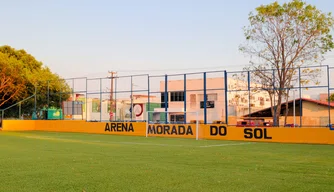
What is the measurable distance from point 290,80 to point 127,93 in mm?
12637

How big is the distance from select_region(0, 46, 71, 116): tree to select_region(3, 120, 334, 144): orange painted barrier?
3.31 m

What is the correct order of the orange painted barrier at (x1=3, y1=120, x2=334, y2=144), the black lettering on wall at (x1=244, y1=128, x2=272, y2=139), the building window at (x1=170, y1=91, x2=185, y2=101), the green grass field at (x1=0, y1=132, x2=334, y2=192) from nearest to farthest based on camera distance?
the green grass field at (x1=0, y1=132, x2=334, y2=192) < the orange painted barrier at (x1=3, y1=120, x2=334, y2=144) < the black lettering on wall at (x1=244, y1=128, x2=272, y2=139) < the building window at (x1=170, y1=91, x2=185, y2=101)

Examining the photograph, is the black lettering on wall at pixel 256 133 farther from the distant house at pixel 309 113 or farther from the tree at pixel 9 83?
the tree at pixel 9 83

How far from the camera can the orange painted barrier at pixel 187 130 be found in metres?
22.9

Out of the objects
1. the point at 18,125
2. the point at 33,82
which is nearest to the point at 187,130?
the point at 18,125

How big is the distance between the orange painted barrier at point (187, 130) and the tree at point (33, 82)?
3315 millimetres

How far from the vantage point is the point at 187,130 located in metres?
27.7

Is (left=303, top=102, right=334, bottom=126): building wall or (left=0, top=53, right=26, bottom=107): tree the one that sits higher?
(left=0, top=53, right=26, bottom=107): tree

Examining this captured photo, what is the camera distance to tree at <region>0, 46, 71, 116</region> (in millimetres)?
42125

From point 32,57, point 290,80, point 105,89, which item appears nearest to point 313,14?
point 290,80

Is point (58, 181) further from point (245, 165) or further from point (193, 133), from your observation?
point (193, 133)

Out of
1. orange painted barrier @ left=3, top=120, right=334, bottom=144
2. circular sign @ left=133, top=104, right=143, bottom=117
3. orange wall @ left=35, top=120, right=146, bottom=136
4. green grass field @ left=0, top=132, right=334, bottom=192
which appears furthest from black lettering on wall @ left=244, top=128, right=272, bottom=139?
green grass field @ left=0, top=132, right=334, bottom=192

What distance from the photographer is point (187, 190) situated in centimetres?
723

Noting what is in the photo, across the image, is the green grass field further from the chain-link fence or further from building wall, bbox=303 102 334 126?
building wall, bbox=303 102 334 126
